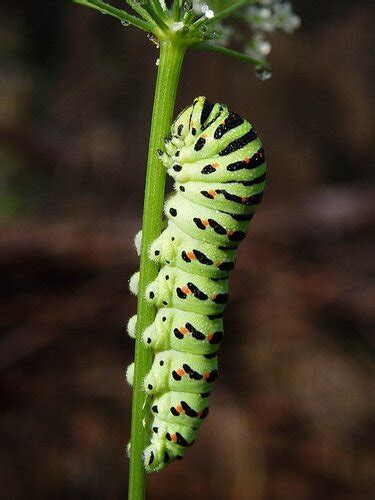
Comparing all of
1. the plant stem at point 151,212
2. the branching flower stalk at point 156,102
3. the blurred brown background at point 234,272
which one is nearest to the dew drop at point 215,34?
the branching flower stalk at point 156,102

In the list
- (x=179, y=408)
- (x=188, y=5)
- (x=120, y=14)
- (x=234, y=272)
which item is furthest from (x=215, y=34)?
(x=234, y=272)

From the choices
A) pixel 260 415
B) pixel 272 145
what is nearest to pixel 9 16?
pixel 272 145

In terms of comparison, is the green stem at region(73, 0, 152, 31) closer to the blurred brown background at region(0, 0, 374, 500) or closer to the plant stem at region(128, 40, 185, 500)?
the plant stem at region(128, 40, 185, 500)

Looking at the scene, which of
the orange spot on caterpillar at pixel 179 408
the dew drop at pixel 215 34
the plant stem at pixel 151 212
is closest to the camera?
the plant stem at pixel 151 212

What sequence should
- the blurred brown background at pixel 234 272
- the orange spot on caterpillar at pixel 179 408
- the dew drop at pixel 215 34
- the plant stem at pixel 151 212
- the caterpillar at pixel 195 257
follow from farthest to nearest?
the blurred brown background at pixel 234 272
the orange spot on caterpillar at pixel 179 408
the caterpillar at pixel 195 257
the dew drop at pixel 215 34
the plant stem at pixel 151 212

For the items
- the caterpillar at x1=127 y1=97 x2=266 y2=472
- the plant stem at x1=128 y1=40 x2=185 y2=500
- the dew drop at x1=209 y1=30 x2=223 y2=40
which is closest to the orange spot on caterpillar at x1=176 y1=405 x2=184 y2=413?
the caterpillar at x1=127 y1=97 x2=266 y2=472

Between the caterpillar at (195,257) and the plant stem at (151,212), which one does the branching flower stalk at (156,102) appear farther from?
the caterpillar at (195,257)

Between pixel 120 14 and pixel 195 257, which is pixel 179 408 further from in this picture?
pixel 120 14

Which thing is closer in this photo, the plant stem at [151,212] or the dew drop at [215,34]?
the plant stem at [151,212]

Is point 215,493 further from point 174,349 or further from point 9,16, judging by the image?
point 9,16
